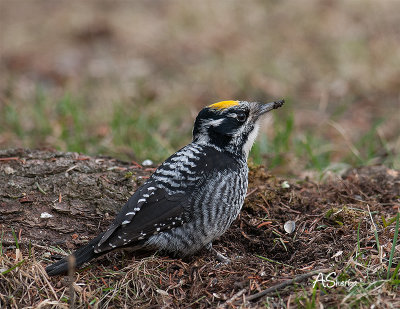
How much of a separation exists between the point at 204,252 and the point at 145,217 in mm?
591

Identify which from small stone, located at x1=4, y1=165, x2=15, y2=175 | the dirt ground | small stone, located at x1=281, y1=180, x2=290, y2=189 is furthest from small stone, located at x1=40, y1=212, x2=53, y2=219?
small stone, located at x1=281, y1=180, x2=290, y2=189

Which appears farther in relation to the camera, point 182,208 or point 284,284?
point 182,208

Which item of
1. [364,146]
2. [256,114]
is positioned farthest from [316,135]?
[256,114]

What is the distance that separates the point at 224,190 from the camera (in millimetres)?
3891

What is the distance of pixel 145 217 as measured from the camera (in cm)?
368

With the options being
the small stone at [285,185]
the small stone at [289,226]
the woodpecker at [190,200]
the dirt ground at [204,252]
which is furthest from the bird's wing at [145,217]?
the small stone at [285,185]

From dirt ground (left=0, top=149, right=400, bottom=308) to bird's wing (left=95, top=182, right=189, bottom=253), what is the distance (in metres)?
0.19

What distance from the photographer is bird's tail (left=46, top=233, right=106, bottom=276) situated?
3.45 m

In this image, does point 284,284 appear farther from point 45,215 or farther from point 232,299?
point 45,215

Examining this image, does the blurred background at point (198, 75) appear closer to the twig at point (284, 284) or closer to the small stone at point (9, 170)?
the small stone at point (9, 170)

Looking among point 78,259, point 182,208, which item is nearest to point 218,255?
point 182,208

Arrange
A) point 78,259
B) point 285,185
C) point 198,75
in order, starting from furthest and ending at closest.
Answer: point 198,75
point 285,185
point 78,259

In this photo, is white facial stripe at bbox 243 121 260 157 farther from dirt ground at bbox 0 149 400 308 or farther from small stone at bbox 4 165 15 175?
small stone at bbox 4 165 15 175

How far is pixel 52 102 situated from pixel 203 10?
172 inches
